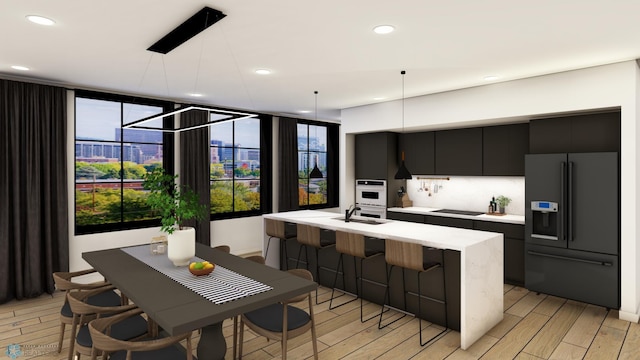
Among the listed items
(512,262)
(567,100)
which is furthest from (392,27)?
(512,262)

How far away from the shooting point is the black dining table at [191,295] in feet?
7.00

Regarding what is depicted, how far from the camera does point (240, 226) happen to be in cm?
706

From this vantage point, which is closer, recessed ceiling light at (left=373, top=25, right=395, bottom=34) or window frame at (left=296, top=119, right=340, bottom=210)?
recessed ceiling light at (left=373, top=25, right=395, bottom=34)

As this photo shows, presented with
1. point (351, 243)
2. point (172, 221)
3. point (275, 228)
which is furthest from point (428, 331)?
point (172, 221)

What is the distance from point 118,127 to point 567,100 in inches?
243

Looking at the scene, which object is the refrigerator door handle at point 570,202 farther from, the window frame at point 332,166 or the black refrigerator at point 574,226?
the window frame at point 332,166

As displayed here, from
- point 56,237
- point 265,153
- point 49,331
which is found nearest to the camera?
point 49,331

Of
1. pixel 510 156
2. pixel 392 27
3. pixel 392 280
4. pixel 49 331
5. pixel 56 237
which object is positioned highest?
pixel 392 27

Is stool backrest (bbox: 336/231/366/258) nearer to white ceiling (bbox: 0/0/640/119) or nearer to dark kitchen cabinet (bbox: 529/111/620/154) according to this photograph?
white ceiling (bbox: 0/0/640/119)

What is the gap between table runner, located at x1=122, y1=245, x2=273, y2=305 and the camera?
247 cm

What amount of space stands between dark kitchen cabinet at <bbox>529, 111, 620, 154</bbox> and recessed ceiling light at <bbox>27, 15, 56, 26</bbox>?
5267mm

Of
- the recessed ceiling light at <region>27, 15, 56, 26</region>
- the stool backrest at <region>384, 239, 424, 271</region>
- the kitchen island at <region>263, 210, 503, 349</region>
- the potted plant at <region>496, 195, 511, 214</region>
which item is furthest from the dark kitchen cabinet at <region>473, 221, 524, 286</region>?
the recessed ceiling light at <region>27, 15, 56, 26</region>

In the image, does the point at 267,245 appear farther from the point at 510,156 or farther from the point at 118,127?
the point at 510,156

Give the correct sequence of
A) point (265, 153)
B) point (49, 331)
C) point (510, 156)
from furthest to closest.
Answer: point (265, 153) < point (510, 156) < point (49, 331)
